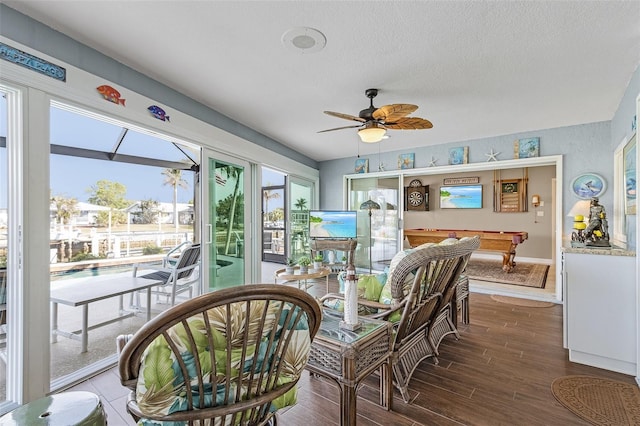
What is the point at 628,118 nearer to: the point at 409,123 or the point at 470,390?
the point at 409,123

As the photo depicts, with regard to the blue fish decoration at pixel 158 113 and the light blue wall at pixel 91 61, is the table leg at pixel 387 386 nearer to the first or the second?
the blue fish decoration at pixel 158 113

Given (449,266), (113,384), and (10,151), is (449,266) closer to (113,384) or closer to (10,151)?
(113,384)

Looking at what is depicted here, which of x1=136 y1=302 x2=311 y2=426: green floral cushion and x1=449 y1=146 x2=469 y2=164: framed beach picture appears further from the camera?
x1=449 y1=146 x2=469 y2=164: framed beach picture

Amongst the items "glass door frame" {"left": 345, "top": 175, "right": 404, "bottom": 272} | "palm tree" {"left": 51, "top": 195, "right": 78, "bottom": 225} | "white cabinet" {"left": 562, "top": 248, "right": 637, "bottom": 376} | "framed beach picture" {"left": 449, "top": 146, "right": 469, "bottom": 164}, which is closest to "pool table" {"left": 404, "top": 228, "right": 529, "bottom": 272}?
"glass door frame" {"left": 345, "top": 175, "right": 404, "bottom": 272}

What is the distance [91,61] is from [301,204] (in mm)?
4130

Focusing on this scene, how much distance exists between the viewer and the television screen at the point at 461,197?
835cm

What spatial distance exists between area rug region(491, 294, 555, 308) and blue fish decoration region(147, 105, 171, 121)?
4.84 m

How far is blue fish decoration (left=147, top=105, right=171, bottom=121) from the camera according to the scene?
9.21 feet

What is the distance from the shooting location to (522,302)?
422cm

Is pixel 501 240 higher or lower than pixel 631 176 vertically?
lower

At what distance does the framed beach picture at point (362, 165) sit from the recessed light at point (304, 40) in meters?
3.75

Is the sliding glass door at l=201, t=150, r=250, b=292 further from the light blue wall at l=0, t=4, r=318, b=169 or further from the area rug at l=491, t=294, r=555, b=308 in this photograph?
the area rug at l=491, t=294, r=555, b=308

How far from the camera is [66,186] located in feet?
16.5

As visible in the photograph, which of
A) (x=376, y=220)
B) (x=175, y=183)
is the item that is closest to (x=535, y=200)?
(x=376, y=220)
